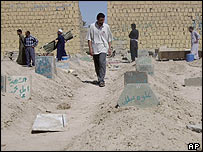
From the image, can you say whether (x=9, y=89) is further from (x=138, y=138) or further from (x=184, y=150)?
(x=184, y=150)

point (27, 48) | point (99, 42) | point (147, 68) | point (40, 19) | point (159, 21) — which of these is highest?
point (40, 19)

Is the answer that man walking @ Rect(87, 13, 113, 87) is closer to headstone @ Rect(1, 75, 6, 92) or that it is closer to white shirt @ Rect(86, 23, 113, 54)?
white shirt @ Rect(86, 23, 113, 54)

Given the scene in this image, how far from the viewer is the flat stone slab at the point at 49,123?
3.80 meters

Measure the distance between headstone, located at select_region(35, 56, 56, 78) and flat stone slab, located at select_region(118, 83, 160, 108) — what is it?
2942 millimetres

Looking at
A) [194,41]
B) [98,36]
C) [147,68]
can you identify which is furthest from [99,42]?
[194,41]

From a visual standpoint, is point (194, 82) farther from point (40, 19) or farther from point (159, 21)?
point (40, 19)

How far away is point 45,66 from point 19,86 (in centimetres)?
203

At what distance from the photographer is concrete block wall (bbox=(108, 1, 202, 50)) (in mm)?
17781

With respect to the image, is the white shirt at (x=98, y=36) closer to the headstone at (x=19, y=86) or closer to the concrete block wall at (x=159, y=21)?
the headstone at (x=19, y=86)

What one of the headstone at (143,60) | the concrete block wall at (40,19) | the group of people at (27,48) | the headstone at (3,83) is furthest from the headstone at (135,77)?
the concrete block wall at (40,19)

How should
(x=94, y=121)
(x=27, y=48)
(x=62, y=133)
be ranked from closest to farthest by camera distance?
(x=62, y=133), (x=94, y=121), (x=27, y=48)

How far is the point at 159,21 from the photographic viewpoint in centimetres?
1794

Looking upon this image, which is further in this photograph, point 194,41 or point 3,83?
point 194,41

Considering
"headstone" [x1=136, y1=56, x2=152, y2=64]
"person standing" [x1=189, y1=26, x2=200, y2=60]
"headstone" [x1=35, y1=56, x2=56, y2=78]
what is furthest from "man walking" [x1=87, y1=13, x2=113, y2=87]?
"person standing" [x1=189, y1=26, x2=200, y2=60]
